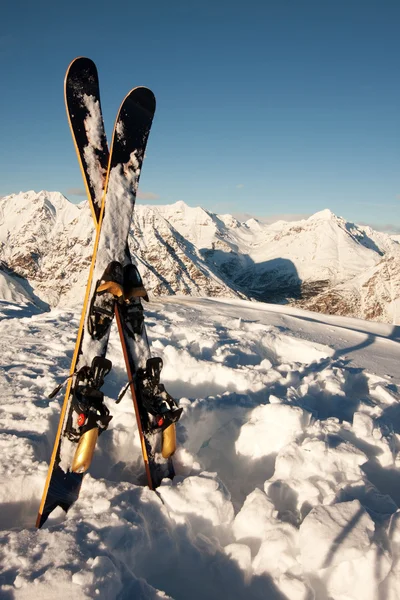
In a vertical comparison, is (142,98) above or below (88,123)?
above

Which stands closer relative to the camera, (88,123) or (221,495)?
(221,495)

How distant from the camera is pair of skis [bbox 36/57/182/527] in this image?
368cm

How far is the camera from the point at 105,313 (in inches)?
169

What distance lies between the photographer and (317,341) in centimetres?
988

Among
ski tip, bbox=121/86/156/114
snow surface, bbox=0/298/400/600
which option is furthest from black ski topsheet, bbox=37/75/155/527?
snow surface, bbox=0/298/400/600

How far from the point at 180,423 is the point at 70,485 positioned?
1.79 m

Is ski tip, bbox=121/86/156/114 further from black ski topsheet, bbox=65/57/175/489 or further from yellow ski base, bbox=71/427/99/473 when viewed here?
yellow ski base, bbox=71/427/99/473

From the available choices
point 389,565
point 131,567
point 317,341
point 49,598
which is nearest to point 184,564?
point 131,567

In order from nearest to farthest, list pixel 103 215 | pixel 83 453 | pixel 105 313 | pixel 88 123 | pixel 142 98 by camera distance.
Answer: pixel 83 453
pixel 105 313
pixel 103 215
pixel 88 123
pixel 142 98

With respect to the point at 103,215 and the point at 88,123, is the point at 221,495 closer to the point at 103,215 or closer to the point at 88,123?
the point at 103,215

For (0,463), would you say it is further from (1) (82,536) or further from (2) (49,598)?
(2) (49,598)

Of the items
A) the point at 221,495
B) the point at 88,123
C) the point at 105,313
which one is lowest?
the point at 221,495

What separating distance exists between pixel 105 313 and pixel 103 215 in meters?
1.35

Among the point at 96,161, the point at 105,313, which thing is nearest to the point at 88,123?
the point at 96,161
